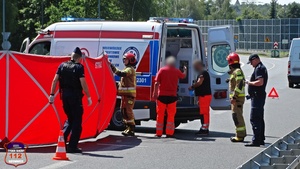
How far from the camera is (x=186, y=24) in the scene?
16.1 metres

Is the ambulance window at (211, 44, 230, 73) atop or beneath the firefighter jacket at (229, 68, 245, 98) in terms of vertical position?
atop

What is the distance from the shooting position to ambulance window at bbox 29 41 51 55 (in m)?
16.8

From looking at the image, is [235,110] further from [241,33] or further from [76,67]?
[241,33]

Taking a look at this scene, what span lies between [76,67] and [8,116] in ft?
5.17

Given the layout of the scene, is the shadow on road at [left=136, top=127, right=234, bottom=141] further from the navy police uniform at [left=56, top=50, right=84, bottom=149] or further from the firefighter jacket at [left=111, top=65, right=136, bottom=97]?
the navy police uniform at [left=56, top=50, right=84, bottom=149]

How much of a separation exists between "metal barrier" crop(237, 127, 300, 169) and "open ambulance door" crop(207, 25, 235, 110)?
727cm

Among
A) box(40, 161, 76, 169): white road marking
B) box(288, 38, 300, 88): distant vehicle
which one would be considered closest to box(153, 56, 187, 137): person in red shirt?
box(40, 161, 76, 169): white road marking

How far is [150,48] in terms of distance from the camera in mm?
15539

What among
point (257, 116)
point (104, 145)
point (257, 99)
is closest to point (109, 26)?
point (104, 145)

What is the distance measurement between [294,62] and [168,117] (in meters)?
20.4

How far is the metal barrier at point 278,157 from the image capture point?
745 cm

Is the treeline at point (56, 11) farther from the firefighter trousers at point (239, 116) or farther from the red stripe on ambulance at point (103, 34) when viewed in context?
the firefighter trousers at point (239, 116)

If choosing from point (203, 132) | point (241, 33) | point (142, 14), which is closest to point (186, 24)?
point (203, 132)

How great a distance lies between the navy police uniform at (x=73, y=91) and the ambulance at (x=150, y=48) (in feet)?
11.2
